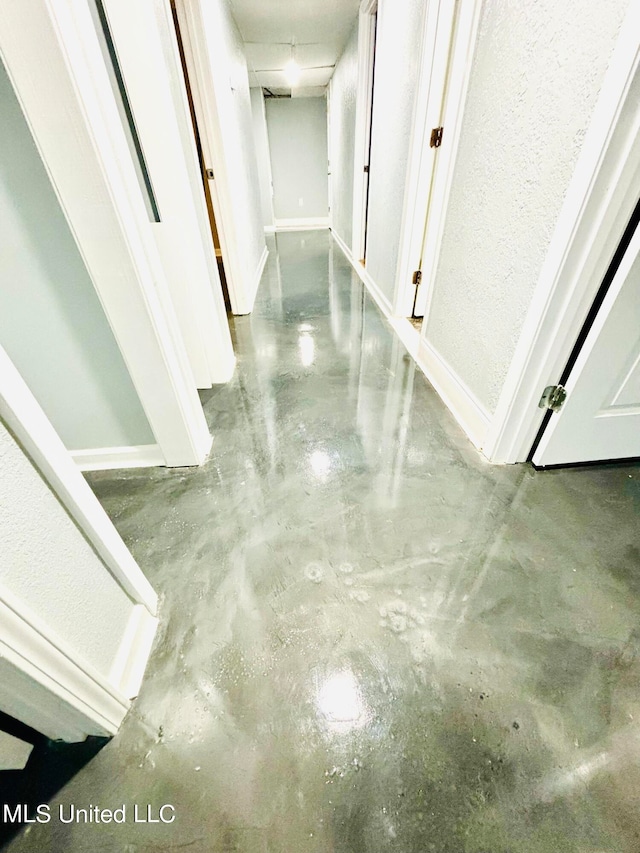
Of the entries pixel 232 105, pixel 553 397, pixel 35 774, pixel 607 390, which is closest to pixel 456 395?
pixel 553 397

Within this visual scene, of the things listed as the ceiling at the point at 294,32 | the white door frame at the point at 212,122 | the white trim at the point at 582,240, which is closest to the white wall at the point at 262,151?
the ceiling at the point at 294,32

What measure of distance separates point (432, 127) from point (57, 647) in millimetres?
2702

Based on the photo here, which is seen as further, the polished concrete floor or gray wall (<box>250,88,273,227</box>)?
gray wall (<box>250,88,273,227</box>)

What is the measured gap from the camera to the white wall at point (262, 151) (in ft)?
19.5

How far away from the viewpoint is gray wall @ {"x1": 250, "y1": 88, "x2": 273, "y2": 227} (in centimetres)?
595

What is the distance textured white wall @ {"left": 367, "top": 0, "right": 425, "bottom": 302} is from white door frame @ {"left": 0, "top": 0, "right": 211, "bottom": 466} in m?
1.90

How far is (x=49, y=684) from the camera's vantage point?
0.54 m

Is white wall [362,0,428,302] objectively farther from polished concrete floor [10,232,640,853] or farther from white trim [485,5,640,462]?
polished concrete floor [10,232,640,853]

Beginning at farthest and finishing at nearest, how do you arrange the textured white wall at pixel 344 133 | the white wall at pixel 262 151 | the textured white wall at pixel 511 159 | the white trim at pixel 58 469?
the white wall at pixel 262 151 < the textured white wall at pixel 344 133 < the textured white wall at pixel 511 159 < the white trim at pixel 58 469

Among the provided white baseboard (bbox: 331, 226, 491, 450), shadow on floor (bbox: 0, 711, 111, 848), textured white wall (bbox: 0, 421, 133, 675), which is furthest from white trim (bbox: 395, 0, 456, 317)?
shadow on floor (bbox: 0, 711, 111, 848)

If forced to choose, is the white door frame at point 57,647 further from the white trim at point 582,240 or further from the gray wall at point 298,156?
the gray wall at point 298,156

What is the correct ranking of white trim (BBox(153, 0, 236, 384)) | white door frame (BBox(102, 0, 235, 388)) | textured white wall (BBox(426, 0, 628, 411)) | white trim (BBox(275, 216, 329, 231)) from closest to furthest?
textured white wall (BBox(426, 0, 628, 411)) < white door frame (BBox(102, 0, 235, 388)) < white trim (BBox(153, 0, 236, 384)) < white trim (BBox(275, 216, 329, 231))

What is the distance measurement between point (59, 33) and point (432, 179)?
2.01 metres

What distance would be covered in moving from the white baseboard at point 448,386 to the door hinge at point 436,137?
1.05 meters
